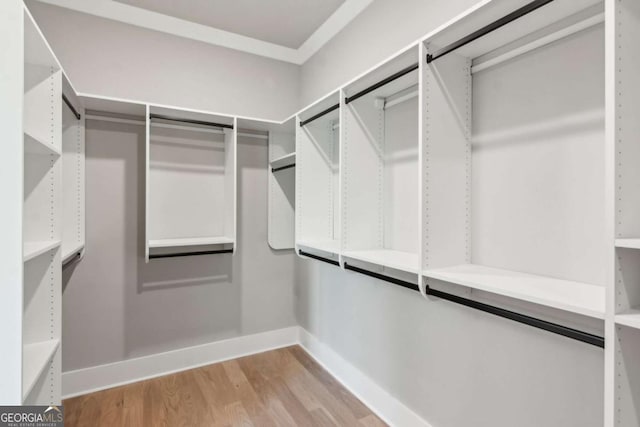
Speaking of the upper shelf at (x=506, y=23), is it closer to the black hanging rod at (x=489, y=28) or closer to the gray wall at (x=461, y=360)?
the black hanging rod at (x=489, y=28)

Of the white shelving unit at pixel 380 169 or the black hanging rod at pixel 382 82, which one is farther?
the white shelving unit at pixel 380 169

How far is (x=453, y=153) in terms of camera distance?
148cm

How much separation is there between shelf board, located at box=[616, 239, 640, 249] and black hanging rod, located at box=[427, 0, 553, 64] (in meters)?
0.79

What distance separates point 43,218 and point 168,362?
161 centimetres

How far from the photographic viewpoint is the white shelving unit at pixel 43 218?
1.52 meters

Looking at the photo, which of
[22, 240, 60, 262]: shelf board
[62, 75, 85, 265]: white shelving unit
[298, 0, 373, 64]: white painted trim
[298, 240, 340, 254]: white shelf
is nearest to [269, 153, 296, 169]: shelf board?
[298, 240, 340, 254]: white shelf

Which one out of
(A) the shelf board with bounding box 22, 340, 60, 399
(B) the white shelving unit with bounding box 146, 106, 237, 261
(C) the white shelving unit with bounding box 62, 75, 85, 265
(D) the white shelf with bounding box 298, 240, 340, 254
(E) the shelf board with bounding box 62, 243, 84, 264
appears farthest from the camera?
(B) the white shelving unit with bounding box 146, 106, 237, 261

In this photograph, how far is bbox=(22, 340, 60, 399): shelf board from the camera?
118cm

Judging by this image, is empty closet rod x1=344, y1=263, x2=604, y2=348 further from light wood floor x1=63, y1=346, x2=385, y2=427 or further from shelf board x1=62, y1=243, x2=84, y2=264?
shelf board x1=62, y1=243, x2=84, y2=264

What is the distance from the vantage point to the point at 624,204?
2.73 ft

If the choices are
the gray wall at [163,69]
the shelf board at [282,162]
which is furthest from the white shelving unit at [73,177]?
the shelf board at [282,162]

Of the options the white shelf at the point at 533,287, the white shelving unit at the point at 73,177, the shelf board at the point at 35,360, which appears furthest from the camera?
A: the white shelving unit at the point at 73,177

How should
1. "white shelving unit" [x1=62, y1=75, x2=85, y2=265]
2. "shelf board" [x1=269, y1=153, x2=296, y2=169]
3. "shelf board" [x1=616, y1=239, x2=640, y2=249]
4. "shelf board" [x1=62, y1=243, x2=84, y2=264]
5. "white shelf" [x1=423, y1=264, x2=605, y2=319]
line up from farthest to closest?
"shelf board" [x1=269, y1=153, x2=296, y2=169] → "white shelving unit" [x1=62, y1=75, x2=85, y2=265] → "shelf board" [x1=62, y1=243, x2=84, y2=264] → "white shelf" [x1=423, y1=264, x2=605, y2=319] → "shelf board" [x1=616, y1=239, x2=640, y2=249]

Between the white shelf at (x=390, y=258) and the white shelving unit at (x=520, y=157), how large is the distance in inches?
4.2
